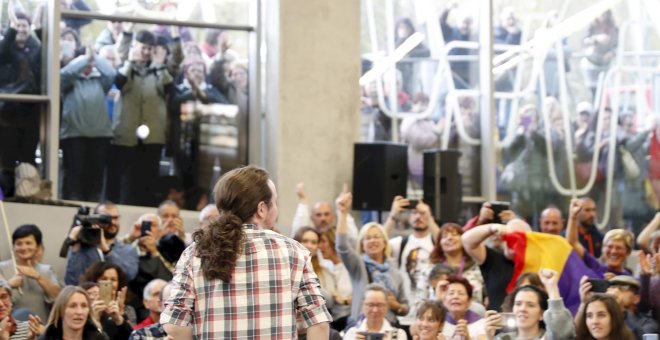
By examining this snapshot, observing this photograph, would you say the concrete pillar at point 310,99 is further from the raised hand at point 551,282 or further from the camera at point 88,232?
the raised hand at point 551,282

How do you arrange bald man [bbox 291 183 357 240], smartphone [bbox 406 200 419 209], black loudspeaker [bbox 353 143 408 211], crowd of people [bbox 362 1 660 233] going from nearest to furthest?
smartphone [bbox 406 200 419 209] → bald man [bbox 291 183 357 240] → black loudspeaker [bbox 353 143 408 211] → crowd of people [bbox 362 1 660 233]

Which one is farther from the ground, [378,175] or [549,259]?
[378,175]

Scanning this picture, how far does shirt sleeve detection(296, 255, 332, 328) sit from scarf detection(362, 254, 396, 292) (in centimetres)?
461

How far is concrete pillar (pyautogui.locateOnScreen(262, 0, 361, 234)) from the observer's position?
10953 mm

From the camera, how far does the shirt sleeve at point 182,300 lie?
12.2 ft

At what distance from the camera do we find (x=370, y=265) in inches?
343

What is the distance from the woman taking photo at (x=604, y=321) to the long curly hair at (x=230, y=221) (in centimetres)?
308

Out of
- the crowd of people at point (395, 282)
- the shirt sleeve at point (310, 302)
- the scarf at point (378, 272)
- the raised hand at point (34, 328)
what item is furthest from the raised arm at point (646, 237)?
the shirt sleeve at point (310, 302)

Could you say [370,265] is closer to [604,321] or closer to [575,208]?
[575,208]

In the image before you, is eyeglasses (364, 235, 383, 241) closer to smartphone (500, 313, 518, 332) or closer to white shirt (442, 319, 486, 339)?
white shirt (442, 319, 486, 339)

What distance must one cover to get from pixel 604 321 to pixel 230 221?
126 inches

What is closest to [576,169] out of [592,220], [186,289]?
[592,220]

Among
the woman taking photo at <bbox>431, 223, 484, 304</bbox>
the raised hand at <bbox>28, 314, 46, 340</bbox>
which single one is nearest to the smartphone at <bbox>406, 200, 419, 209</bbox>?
the woman taking photo at <bbox>431, 223, 484, 304</bbox>

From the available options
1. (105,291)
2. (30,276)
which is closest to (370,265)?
(105,291)
